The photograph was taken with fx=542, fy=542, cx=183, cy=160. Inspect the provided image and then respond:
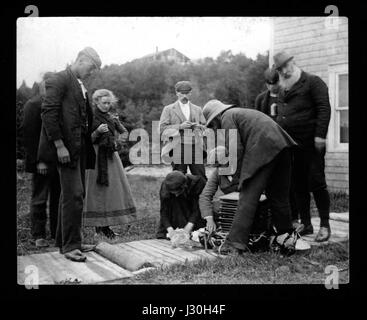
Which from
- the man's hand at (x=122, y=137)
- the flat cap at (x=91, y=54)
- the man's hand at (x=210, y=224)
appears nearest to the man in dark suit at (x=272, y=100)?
the man's hand at (x=210, y=224)

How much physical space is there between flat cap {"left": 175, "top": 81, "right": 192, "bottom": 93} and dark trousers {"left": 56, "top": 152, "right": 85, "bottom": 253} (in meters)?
1.24

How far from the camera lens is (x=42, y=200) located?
5094mm

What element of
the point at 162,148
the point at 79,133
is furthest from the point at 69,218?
the point at 162,148

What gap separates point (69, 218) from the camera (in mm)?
4621

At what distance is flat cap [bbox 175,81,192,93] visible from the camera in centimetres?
525

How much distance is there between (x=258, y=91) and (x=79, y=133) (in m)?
1.97

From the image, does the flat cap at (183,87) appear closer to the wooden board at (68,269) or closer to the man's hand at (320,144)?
the man's hand at (320,144)

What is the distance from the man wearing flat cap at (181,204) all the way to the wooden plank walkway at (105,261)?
27cm

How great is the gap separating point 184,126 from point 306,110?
1.17m

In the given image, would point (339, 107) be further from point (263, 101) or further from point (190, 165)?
point (190, 165)

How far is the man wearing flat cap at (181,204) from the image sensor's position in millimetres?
5266

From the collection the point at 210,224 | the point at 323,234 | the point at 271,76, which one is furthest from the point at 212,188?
the point at 271,76

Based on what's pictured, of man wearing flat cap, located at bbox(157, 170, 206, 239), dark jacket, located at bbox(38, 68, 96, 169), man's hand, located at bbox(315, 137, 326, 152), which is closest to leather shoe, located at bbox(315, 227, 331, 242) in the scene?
man's hand, located at bbox(315, 137, 326, 152)

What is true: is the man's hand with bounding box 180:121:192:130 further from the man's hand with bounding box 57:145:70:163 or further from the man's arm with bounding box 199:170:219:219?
the man's hand with bounding box 57:145:70:163
